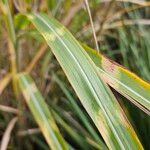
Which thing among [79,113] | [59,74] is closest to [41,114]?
[79,113]

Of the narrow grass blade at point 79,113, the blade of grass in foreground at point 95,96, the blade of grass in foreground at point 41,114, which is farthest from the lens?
the narrow grass blade at point 79,113

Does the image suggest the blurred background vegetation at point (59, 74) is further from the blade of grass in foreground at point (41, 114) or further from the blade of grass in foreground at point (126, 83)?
the blade of grass in foreground at point (126, 83)

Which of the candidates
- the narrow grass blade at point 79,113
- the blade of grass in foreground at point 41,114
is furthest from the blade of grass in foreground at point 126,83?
the narrow grass blade at point 79,113

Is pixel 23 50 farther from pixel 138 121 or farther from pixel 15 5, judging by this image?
pixel 138 121

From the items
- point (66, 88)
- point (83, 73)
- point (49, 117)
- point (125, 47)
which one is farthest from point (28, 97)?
point (125, 47)

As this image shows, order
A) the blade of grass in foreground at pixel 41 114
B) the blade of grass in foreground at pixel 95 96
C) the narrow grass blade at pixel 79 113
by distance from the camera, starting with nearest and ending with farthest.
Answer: the blade of grass in foreground at pixel 95 96, the blade of grass in foreground at pixel 41 114, the narrow grass blade at pixel 79 113

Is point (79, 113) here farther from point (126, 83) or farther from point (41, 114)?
point (126, 83)
